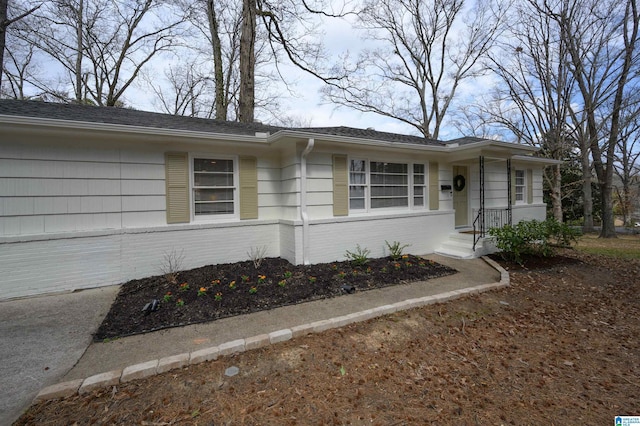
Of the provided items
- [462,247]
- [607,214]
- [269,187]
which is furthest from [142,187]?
[607,214]

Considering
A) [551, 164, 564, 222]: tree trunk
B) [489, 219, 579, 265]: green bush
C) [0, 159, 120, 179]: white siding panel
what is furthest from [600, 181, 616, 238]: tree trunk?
[0, 159, 120, 179]: white siding panel

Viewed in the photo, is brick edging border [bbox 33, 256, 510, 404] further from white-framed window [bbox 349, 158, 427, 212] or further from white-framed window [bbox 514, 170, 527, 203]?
white-framed window [bbox 514, 170, 527, 203]

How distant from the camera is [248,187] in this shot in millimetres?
5809

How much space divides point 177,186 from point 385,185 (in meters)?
4.72

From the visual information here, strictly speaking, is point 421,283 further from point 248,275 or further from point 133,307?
point 133,307

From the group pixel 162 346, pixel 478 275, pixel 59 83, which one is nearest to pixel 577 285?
pixel 478 275

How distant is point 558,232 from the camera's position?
677cm

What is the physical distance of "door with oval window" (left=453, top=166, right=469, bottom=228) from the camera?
27.4 feet

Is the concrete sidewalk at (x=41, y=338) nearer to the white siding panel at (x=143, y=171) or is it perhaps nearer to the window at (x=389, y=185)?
the white siding panel at (x=143, y=171)

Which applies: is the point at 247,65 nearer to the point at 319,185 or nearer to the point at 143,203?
the point at 319,185

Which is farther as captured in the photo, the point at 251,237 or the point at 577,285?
the point at 251,237

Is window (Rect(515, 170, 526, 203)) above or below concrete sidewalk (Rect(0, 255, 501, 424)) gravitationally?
above

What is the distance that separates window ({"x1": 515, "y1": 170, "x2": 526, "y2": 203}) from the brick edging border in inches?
313

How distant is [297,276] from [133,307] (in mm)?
2507
